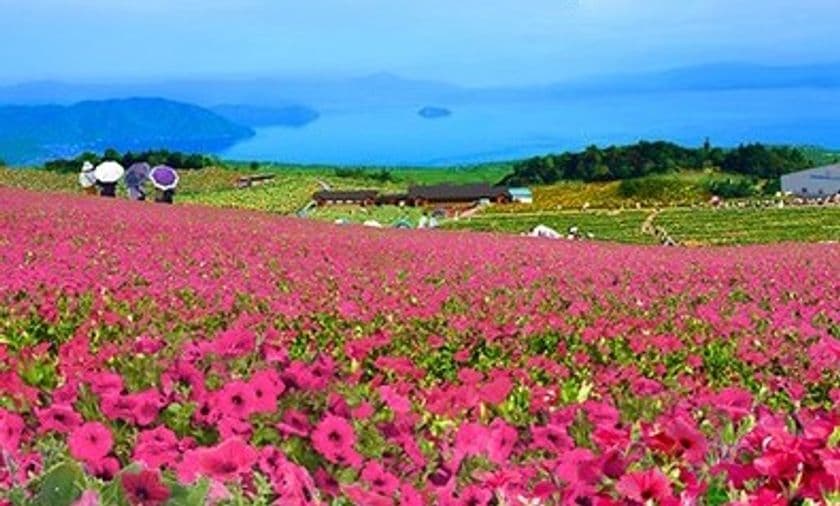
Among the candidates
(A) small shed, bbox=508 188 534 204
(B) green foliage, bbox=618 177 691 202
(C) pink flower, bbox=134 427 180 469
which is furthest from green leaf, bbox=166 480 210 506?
(B) green foliage, bbox=618 177 691 202

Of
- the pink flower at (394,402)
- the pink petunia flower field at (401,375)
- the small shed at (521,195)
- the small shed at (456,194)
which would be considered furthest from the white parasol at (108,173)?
the small shed at (521,195)

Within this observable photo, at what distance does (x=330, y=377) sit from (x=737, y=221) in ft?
218

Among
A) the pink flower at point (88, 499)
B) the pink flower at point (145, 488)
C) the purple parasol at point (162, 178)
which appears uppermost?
the purple parasol at point (162, 178)

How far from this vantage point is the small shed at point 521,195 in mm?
92931

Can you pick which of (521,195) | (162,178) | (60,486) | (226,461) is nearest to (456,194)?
(521,195)

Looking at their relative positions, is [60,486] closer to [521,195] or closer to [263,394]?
[263,394]

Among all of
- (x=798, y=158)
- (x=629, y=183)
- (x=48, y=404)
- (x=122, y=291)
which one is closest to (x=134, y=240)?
(x=122, y=291)

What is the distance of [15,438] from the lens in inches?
142

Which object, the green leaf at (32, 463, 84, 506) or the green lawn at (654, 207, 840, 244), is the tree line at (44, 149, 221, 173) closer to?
the green lawn at (654, 207, 840, 244)

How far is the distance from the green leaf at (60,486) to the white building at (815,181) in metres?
98.3

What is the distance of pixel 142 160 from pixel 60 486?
307 feet

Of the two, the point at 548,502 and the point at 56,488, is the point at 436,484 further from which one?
the point at 56,488

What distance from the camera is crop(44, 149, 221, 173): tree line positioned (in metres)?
89.9

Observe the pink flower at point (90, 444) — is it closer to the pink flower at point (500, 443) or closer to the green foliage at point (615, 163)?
the pink flower at point (500, 443)
